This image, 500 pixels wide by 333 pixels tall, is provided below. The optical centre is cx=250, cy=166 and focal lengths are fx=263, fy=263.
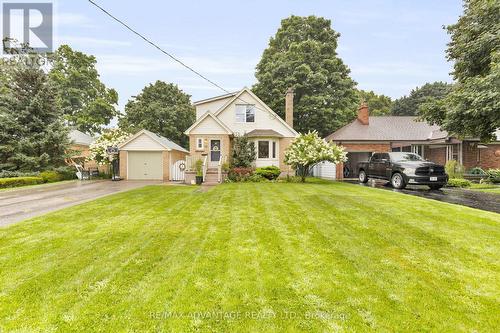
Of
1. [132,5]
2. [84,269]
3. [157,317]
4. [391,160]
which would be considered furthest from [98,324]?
[391,160]

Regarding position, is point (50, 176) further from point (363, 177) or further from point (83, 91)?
point (83, 91)

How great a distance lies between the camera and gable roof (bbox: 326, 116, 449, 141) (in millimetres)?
23297

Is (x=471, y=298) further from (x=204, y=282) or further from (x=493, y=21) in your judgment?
(x=493, y=21)

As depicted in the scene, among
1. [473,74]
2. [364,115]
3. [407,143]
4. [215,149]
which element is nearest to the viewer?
[473,74]

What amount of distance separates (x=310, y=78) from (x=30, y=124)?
85.6ft

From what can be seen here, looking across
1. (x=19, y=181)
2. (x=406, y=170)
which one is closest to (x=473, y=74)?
(x=406, y=170)

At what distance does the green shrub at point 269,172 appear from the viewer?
19266mm

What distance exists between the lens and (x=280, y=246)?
4836 millimetres

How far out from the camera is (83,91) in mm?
40125

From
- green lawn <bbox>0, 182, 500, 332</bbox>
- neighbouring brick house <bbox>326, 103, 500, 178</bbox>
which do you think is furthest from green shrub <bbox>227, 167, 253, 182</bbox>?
green lawn <bbox>0, 182, 500, 332</bbox>

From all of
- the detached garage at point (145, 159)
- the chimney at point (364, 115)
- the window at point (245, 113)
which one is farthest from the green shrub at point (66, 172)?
the chimney at point (364, 115)

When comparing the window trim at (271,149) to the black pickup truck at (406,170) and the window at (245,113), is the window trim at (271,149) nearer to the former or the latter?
the window at (245,113)

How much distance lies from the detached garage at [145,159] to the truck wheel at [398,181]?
1500 centimetres

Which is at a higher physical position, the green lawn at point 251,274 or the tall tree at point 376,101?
the tall tree at point 376,101
